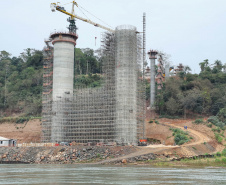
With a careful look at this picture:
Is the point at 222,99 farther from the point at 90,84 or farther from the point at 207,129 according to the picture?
the point at 90,84

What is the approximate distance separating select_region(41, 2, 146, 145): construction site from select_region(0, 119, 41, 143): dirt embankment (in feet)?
35.8

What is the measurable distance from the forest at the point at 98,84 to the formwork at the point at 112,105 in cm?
2029

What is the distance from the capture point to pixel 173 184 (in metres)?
30.0

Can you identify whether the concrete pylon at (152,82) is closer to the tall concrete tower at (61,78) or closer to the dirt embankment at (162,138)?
the dirt embankment at (162,138)

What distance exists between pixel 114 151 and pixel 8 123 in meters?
49.2

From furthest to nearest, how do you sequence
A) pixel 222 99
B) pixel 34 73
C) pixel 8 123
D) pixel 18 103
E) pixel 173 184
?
pixel 34 73, pixel 18 103, pixel 8 123, pixel 222 99, pixel 173 184

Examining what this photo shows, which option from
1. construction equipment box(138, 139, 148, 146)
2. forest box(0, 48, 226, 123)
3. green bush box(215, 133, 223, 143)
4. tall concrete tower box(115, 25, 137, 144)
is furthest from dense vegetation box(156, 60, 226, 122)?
tall concrete tower box(115, 25, 137, 144)

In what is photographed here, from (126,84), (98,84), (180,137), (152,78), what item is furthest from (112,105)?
(98,84)

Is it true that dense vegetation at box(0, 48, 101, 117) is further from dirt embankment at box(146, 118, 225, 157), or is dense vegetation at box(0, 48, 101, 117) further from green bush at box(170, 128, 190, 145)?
green bush at box(170, 128, 190, 145)

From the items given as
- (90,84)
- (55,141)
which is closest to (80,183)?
(55,141)

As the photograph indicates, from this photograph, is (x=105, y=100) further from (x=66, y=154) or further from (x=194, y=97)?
(x=194, y=97)

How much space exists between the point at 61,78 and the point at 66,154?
23469 millimetres

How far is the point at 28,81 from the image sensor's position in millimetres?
124562

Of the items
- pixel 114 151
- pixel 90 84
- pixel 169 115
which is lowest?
pixel 114 151
